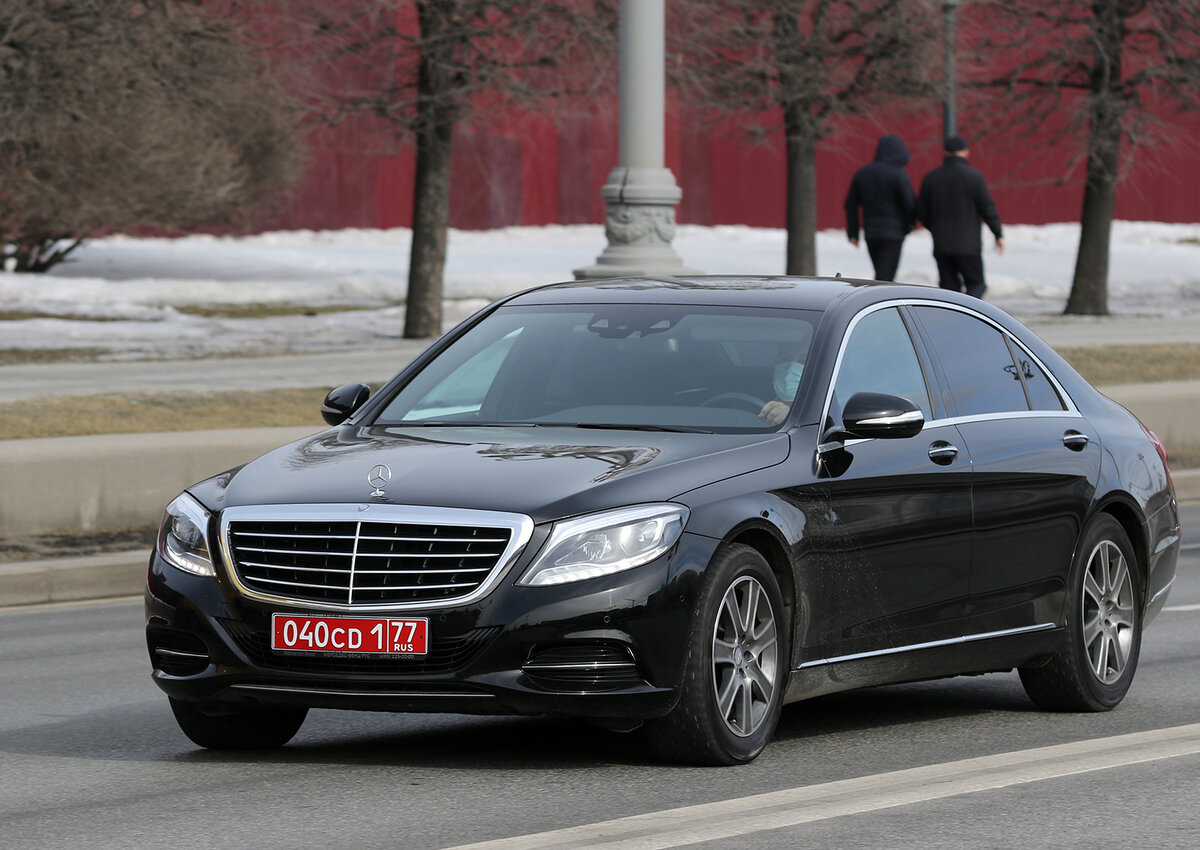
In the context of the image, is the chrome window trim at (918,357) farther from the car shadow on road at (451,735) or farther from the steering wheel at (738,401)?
the car shadow on road at (451,735)

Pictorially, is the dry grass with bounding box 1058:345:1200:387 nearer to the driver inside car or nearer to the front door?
the front door

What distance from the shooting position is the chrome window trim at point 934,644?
7.13 meters

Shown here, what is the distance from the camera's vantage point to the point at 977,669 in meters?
7.83

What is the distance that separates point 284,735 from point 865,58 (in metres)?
23.3

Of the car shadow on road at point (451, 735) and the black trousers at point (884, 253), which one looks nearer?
the car shadow on road at point (451, 735)

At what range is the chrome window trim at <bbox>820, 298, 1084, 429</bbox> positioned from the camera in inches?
295

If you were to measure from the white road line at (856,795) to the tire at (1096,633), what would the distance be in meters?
0.51

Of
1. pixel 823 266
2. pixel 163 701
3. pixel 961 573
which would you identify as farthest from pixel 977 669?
pixel 823 266

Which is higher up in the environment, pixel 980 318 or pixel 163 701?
pixel 980 318

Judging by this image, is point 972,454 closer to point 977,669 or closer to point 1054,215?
point 977,669

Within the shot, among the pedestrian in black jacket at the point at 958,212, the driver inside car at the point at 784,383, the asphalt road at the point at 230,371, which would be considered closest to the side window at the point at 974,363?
the driver inside car at the point at 784,383

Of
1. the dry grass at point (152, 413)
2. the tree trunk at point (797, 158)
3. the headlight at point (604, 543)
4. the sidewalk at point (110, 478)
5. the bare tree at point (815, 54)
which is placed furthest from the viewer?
the tree trunk at point (797, 158)

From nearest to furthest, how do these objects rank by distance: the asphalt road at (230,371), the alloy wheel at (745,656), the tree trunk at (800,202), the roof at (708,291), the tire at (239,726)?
the alloy wheel at (745,656) < the tire at (239,726) < the roof at (708,291) < the asphalt road at (230,371) < the tree trunk at (800,202)

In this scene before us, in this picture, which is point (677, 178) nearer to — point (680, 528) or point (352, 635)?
point (680, 528)
